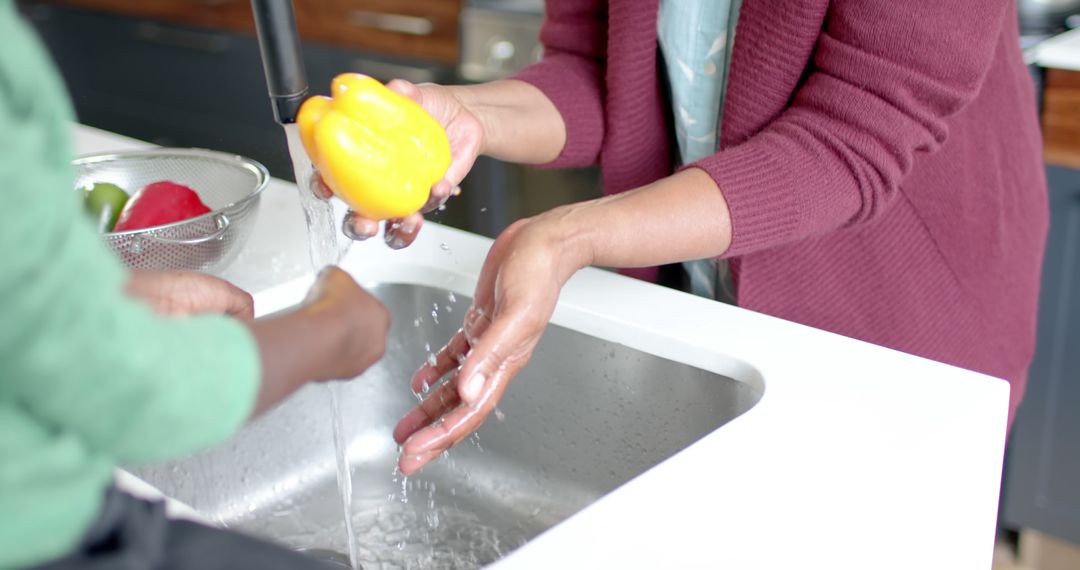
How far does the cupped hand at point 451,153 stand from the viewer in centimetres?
86

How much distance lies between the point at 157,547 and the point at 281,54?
418 mm

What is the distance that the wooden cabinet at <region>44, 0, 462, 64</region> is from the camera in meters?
2.37

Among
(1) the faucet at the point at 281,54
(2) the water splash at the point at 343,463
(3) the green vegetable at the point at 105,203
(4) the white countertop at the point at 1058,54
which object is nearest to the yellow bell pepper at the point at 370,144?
(1) the faucet at the point at 281,54

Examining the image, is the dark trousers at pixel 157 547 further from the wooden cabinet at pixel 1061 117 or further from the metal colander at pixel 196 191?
the wooden cabinet at pixel 1061 117

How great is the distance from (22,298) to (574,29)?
2.92 ft

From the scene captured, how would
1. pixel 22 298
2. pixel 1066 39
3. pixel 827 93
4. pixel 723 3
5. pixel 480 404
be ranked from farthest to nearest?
pixel 1066 39
pixel 723 3
pixel 827 93
pixel 480 404
pixel 22 298

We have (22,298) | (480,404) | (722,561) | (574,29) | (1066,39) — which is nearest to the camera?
(22,298)

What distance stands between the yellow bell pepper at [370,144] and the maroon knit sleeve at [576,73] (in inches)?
12.5

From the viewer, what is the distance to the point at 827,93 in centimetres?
93

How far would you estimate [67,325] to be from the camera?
0.37m

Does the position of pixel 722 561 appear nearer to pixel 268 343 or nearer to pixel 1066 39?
pixel 268 343

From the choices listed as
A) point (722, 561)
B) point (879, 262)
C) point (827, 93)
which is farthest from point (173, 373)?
point (879, 262)

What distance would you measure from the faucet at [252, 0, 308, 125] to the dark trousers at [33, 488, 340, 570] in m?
0.39

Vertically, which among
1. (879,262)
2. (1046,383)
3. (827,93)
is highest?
(827,93)
